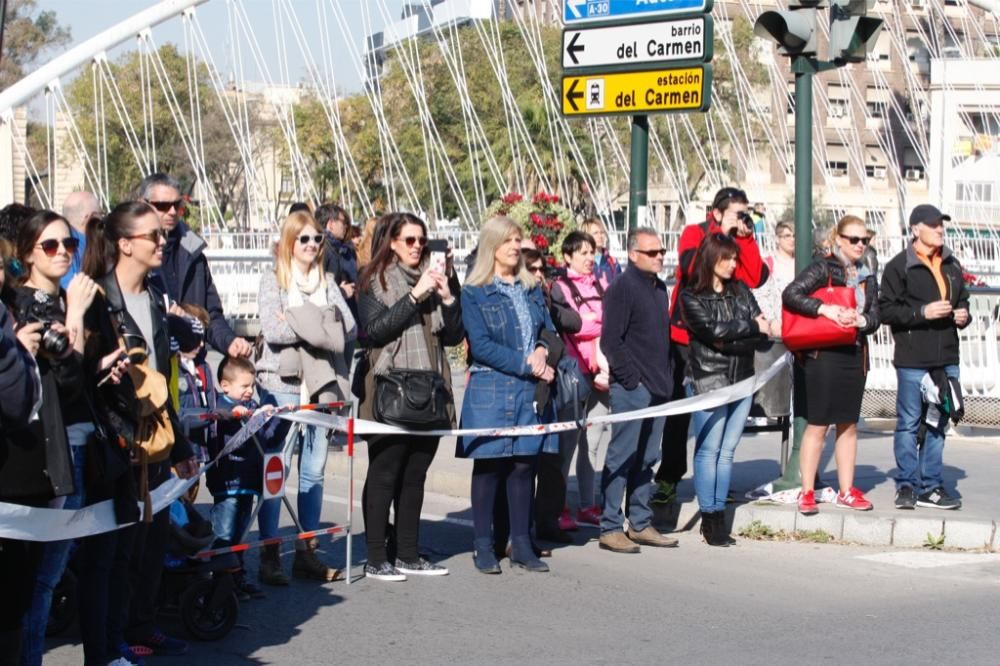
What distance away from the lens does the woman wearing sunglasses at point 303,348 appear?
8.23 m

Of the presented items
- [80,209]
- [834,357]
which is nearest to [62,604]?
[80,209]

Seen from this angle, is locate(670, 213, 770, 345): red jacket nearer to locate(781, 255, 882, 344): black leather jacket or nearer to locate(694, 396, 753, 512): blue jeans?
locate(781, 255, 882, 344): black leather jacket

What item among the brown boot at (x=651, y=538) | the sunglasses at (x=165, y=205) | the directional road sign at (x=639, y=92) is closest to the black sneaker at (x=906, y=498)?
the brown boot at (x=651, y=538)

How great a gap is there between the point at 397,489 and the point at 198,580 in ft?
5.60

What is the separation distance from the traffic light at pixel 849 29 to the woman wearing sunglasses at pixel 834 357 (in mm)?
1308

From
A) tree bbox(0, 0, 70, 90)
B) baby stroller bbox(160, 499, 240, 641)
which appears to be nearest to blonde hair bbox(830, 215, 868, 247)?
baby stroller bbox(160, 499, 240, 641)

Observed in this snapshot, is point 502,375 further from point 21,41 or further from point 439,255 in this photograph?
point 21,41

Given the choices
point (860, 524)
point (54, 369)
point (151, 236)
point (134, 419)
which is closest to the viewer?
point (54, 369)

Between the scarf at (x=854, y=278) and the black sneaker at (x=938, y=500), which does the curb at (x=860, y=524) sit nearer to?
the black sneaker at (x=938, y=500)

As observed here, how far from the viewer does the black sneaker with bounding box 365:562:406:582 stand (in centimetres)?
830

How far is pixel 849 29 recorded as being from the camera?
34.3 feet

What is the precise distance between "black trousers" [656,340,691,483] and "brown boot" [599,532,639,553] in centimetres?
83

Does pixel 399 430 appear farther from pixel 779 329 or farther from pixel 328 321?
pixel 779 329

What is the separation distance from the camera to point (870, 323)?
32.2ft
